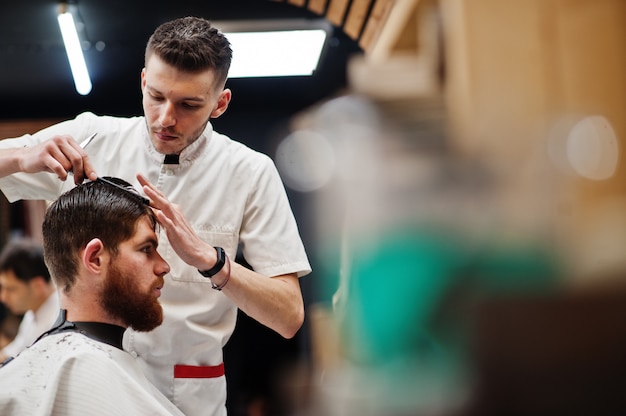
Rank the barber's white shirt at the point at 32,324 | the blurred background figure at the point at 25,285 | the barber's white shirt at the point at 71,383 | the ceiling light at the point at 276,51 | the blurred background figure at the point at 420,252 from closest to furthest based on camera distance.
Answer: the blurred background figure at the point at 420,252
the barber's white shirt at the point at 71,383
the ceiling light at the point at 276,51
the barber's white shirt at the point at 32,324
the blurred background figure at the point at 25,285

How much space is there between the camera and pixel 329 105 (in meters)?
1.36

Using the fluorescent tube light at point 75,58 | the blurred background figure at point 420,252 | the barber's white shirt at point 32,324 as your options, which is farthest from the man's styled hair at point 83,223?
the barber's white shirt at point 32,324

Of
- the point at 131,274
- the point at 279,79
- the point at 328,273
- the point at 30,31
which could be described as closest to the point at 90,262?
the point at 131,274

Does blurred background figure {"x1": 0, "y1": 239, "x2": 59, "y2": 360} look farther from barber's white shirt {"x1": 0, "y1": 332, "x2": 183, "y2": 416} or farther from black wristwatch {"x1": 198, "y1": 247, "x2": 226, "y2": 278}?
black wristwatch {"x1": 198, "y1": 247, "x2": 226, "y2": 278}

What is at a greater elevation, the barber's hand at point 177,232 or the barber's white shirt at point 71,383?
the barber's hand at point 177,232

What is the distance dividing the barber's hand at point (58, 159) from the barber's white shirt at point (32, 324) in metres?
2.18

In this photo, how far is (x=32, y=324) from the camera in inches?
154

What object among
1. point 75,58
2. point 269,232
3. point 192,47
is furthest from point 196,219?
point 75,58

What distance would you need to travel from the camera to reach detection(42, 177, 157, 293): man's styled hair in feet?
5.05

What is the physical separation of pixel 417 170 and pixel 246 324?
2.83 m

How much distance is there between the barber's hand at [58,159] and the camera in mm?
1493

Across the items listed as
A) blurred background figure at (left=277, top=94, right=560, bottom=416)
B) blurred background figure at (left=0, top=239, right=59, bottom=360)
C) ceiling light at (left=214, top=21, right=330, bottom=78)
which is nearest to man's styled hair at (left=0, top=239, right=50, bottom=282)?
blurred background figure at (left=0, top=239, right=59, bottom=360)

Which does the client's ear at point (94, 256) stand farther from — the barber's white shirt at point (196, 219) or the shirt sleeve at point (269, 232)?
the shirt sleeve at point (269, 232)

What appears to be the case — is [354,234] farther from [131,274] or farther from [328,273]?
[131,274]
